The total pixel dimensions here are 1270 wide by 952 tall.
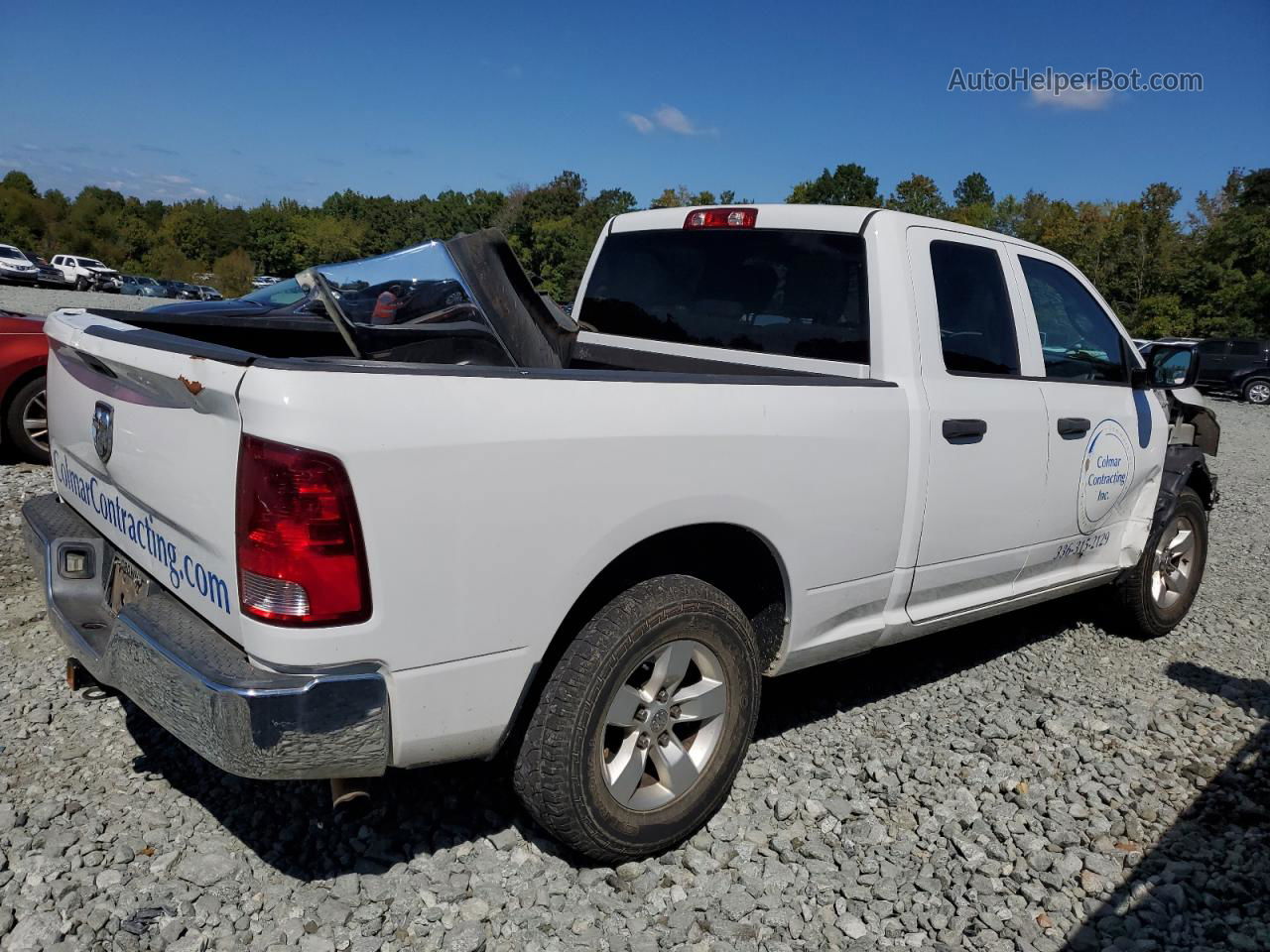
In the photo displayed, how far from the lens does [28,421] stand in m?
6.88

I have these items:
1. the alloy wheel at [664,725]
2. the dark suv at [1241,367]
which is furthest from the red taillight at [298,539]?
the dark suv at [1241,367]

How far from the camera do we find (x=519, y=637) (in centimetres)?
233

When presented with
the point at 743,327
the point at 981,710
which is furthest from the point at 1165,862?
the point at 743,327

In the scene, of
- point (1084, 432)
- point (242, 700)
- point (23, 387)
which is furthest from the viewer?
point (23, 387)

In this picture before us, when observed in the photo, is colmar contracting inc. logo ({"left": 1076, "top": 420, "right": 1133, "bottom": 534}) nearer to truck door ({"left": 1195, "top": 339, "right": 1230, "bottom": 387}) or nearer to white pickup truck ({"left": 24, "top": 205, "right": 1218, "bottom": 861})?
white pickup truck ({"left": 24, "top": 205, "right": 1218, "bottom": 861})

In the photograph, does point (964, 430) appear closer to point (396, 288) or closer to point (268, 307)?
point (396, 288)

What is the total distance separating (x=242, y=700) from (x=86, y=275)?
2082 inches

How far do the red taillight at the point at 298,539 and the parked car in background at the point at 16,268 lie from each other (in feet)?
151

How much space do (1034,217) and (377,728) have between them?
7902 cm

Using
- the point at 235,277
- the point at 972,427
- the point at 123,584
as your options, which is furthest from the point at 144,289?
the point at 972,427

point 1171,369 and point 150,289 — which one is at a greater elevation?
point 1171,369

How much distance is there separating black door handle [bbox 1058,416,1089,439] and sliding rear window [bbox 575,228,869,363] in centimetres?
111

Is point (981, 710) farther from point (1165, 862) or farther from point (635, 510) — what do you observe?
point (635, 510)

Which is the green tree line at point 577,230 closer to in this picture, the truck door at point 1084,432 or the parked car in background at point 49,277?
the truck door at point 1084,432
